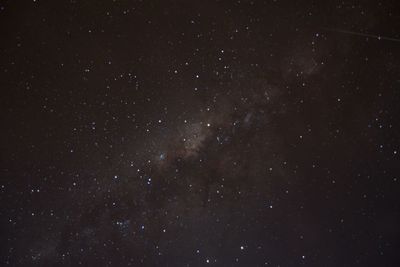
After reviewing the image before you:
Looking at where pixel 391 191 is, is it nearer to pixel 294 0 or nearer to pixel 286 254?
pixel 286 254

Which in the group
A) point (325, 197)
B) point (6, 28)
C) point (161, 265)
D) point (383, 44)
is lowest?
point (161, 265)

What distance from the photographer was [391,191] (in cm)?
531

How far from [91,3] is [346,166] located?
4228 millimetres

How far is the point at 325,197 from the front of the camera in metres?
5.33

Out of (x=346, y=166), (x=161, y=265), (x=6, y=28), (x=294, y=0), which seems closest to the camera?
(x=6, y=28)

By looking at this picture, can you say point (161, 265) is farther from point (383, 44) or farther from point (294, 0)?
point (383, 44)

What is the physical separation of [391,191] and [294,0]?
3.35 metres

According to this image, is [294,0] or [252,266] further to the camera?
[252,266]

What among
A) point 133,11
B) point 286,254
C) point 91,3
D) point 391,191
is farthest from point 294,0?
point 286,254

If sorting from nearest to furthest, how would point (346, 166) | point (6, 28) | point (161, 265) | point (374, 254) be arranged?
point (6, 28) → point (161, 265) → point (346, 166) → point (374, 254)

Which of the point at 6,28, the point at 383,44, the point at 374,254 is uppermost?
the point at 6,28

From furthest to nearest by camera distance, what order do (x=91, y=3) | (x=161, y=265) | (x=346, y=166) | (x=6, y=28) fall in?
(x=346, y=166) < (x=161, y=265) < (x=91, y=3) < (x=6, y=28)

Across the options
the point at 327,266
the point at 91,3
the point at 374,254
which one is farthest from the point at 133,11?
the point at 374,254

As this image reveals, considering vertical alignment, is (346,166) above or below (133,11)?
below
